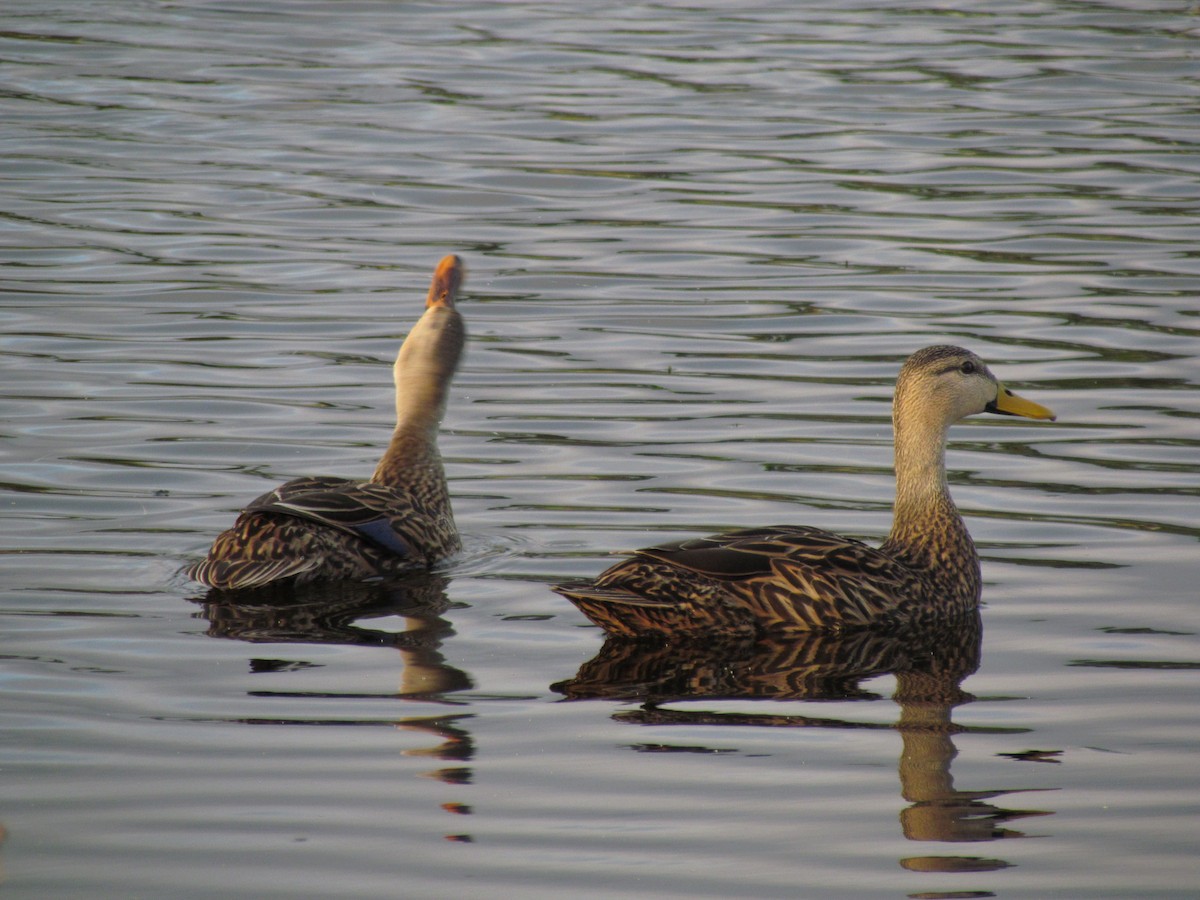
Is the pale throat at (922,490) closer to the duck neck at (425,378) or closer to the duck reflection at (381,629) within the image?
the duck reflection at (381,629)

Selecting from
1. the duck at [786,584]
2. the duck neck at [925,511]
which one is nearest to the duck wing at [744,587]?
the duck at [786,584]

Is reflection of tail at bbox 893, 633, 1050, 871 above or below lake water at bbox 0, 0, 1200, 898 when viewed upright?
below

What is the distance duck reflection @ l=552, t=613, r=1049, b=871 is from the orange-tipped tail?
2.56 metres

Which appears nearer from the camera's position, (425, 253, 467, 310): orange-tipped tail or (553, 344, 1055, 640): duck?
(553, 344, 1055, 640): duck

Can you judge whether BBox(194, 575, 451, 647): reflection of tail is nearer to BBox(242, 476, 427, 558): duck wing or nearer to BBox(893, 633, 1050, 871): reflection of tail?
BBox(242, 476, 427, 558): duck wing

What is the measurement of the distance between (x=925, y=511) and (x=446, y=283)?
2.68 meters

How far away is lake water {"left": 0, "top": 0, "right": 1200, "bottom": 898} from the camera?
237 inches

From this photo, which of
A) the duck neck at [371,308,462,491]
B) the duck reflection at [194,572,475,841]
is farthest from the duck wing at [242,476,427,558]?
the duck neck at [371,308,462,491]

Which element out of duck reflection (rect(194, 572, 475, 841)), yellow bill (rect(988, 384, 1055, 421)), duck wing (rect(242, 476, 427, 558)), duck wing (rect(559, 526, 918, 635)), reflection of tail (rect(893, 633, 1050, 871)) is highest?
yellow bill (rect(988, 384, 1055, 421))

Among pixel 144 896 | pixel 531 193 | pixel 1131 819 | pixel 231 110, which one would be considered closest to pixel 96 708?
pixel 144 896

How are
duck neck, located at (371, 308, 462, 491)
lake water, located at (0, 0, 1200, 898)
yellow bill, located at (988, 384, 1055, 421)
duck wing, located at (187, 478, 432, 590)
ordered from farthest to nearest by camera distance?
1. duck neck, located at (371, 308, 462, 491)
2. yellow bill, located at (988, 384, 1055, 421)
3. duck wing, located at (187, 478, 432, 590)
4. lake water, located at (0, 0, 1200, 898)

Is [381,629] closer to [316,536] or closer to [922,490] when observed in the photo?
[316,536]

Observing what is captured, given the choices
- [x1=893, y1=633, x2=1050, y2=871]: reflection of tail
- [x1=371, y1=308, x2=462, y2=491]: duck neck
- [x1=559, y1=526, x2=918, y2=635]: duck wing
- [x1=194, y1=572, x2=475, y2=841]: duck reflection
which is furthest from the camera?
[x1=371, y1=308, x2=462, y2=491]: duck neck

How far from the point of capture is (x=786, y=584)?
26.4ft
